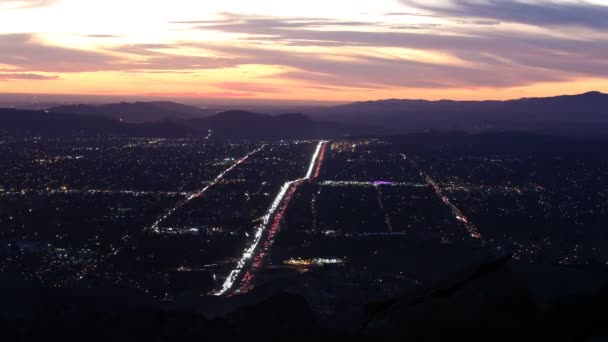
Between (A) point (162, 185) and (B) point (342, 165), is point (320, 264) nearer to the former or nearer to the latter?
(A) point (162, 185)

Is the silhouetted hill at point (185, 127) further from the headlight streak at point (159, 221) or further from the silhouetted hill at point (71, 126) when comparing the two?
the headlight streak at point (159, 221)

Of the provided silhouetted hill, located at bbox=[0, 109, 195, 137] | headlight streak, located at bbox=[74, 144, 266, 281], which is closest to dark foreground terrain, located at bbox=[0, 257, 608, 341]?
headlight streak, located at bbox=[74, 144, 266, 281]

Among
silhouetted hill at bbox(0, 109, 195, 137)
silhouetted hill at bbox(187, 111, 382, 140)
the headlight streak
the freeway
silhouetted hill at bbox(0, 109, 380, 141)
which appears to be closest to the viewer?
the freeway

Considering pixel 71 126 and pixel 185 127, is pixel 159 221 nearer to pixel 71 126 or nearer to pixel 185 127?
pixel 71 126

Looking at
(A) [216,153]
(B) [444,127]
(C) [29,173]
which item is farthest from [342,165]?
(B) [444,127]

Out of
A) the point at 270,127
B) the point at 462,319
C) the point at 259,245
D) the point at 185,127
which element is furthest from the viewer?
the point at 270,127

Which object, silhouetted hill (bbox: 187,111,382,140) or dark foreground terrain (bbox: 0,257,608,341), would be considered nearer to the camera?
dark foreground terrain (bbox: 0,257,608,341)

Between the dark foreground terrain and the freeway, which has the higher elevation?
the dark foreground terrain

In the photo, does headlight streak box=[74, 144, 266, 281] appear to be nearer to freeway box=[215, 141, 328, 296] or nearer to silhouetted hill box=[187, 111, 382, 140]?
freeway box=[215, 141, 328, 296]

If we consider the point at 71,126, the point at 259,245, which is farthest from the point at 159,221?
the point at 71,126
